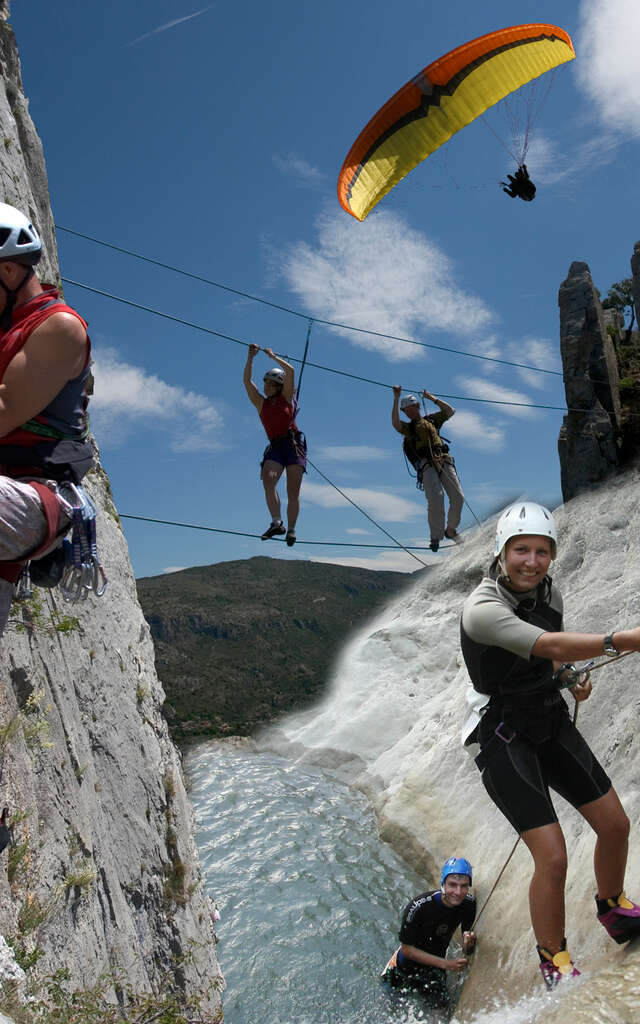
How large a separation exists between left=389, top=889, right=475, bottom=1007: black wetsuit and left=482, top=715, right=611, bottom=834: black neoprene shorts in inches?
236

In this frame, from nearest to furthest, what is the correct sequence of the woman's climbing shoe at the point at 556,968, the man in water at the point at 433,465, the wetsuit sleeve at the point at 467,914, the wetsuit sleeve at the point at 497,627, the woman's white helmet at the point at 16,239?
the woman's white helmet at the point at 16,239, the wetsuit sleeve at the point at 497,627, the woman's climbing shoe at the point at 556,968, the wetsuit sleeve at the point at 467,914, the man in water at the point at 433,465

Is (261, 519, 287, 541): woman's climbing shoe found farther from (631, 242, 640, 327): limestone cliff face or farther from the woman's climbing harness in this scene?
(631, 242, 640, 327): limestone cliff face

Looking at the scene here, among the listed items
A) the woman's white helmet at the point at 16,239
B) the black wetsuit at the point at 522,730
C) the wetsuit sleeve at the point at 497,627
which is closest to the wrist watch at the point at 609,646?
the wetsuit sleeve at the point at 497,627

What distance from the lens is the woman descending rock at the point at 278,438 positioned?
9570 mm

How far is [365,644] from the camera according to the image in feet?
86.4

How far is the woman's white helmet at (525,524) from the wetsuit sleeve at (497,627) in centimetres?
38

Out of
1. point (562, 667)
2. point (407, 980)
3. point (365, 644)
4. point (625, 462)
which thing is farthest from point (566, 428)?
point (562, 667)

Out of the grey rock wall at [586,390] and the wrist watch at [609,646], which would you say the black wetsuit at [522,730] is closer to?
the wrist watch at [609,646]

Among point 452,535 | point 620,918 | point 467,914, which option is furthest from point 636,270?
point 620,918

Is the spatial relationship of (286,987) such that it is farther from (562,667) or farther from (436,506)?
(562,667)

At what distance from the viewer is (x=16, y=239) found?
2.94 meters

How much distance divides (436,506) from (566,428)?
525 inches

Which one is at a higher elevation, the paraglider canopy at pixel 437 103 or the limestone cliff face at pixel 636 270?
the limestone cliff face at pixel 636 270

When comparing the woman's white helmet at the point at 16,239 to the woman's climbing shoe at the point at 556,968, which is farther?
the woman's climbing shoe at the point at 556,968
